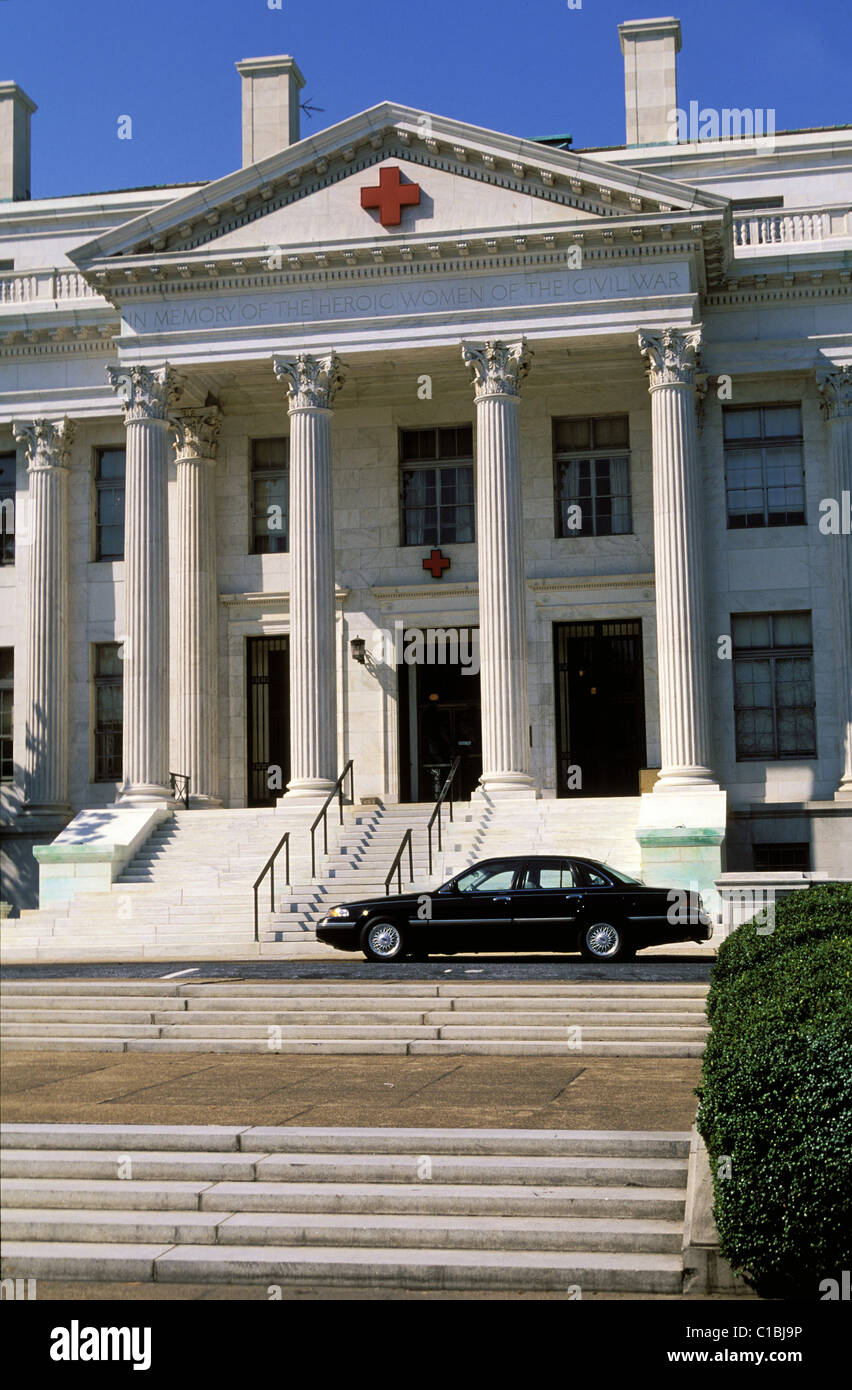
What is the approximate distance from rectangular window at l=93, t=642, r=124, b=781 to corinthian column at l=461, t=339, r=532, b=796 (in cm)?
923

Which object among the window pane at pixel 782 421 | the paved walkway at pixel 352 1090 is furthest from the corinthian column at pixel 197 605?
the paved walkway at pixel 352 1090

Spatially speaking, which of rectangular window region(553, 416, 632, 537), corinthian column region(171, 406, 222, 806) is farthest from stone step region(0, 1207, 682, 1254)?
rectangular window region(553, 416, 632, 537)

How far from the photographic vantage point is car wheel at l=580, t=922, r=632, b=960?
2073 cm

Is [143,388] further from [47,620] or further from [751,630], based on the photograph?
[751,630]

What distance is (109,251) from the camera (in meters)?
31.2

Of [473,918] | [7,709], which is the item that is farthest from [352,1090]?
[7,709]

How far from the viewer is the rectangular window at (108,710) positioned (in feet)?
113

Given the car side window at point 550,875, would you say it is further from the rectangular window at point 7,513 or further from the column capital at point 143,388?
the rectangular window at point 7,513

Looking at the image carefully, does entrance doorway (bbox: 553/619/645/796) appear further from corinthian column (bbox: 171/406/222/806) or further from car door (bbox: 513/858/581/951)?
car door (bbox: 513/858/581/951)

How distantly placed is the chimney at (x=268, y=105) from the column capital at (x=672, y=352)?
1276 centimetres

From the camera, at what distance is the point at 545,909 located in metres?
20.9

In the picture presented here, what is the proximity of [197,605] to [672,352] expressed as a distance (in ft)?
36.5
